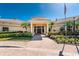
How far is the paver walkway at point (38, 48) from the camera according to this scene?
5.88 m

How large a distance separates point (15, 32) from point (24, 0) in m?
1.68

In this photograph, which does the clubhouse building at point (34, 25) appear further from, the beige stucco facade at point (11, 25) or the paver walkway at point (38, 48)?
the paver walkway at point (38, 48)

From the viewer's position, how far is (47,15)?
6250mm

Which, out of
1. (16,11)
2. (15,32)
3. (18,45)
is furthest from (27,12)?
(18,45)

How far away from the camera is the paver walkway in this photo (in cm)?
588

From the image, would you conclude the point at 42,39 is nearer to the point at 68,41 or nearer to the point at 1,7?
the point at 68,41

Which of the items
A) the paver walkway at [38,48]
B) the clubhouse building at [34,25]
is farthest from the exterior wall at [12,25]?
the paver walkway at [38,48]

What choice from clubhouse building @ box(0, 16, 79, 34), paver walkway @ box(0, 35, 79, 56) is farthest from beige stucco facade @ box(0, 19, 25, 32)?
paver walkway @ box(0, 35, 79, 56)

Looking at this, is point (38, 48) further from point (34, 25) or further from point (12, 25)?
point (12, 25)

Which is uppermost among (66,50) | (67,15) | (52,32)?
(67,15)

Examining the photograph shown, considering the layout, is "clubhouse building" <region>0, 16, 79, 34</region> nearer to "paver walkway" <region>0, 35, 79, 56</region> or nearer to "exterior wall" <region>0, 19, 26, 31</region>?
"exterior wall" <region>0, 19, 26, 31</region>

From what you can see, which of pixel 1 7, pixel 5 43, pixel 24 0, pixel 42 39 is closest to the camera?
pixel 24 0

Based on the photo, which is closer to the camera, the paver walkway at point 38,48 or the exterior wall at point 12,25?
the paver walkway at point 38,48

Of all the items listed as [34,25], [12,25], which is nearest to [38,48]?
[34,25]
